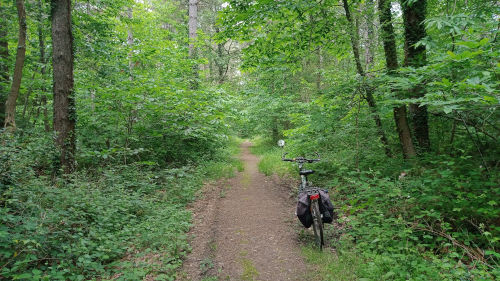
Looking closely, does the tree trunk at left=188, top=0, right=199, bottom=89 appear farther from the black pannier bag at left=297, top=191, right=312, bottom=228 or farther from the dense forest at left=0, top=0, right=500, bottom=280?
the black pannier bag at left=297, top=191, right=312, bottom=228

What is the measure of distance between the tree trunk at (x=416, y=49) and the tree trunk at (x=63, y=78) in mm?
7763

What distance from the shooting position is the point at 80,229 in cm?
386

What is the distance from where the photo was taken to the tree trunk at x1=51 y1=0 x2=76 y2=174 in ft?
20.5

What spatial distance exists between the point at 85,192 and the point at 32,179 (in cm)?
89

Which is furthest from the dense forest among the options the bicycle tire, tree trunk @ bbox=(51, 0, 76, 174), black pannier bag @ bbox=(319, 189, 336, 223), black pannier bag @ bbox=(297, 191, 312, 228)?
black pannier bag @ bbox=(297, 191, 312, 228)

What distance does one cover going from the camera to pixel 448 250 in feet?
11.3

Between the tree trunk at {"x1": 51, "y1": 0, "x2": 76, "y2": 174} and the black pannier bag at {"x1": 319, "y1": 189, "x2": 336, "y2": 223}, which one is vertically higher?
the tree trunk at {"x1": 51, "y1": 0, "x2": 76, "y2": 174}

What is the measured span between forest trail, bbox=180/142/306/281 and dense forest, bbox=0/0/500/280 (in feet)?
1.19

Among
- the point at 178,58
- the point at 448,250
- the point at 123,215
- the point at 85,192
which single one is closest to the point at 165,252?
the point at 123,215

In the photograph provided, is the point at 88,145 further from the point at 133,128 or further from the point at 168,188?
the point at 168,188

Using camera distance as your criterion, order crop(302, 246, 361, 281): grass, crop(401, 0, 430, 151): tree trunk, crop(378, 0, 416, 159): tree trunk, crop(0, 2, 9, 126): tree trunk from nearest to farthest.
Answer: crop(302, 246, 361, 281): grass < crop(401, 0, 430, 151): tree trunk < crop(378, 0, 416, 159): tree trunk < crop(0, 2, 9, 126): tree trunk

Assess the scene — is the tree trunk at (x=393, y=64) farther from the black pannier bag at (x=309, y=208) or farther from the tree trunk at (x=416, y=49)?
the black pannier bag at (x=309, y=208)

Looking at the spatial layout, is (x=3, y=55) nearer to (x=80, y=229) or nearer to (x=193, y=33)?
(x=193, y=33)

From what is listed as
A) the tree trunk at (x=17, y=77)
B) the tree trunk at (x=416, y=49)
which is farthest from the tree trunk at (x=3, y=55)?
the tree trunk at (x=416, y=49)
